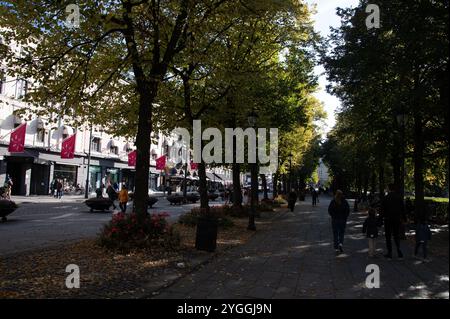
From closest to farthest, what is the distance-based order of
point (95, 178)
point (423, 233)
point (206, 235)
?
point (423, 233)
point (206, 235)
point (95, 178)

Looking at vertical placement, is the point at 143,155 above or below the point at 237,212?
above

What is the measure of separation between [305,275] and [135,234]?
4.61 meters

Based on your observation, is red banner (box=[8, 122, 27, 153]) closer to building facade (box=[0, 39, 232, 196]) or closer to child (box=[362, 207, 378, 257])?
building facade (box=[0, 39, 232, 196])

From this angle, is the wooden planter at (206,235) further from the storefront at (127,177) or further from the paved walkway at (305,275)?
the storefront at (127,177)

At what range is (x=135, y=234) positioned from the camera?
10.4m

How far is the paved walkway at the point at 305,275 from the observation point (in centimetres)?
643

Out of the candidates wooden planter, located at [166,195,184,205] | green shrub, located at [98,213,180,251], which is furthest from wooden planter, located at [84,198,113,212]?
green shrub, located at [98,213,180,251]

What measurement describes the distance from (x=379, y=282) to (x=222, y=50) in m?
10.8

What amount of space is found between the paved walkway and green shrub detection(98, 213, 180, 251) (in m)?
1.60

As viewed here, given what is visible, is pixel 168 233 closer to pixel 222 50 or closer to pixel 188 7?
pixel 188 7

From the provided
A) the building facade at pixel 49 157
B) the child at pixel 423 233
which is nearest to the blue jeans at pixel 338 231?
the child at pixel 423 233

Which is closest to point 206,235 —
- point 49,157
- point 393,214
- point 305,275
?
point 305,275

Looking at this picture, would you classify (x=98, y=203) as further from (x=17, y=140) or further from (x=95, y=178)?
(x=95, y=178)
